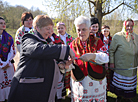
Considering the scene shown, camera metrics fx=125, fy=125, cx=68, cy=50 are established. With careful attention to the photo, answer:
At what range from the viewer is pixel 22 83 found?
1640 mm

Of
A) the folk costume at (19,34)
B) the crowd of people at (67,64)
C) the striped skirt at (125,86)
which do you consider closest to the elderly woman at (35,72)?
the crowd of people at (67,64)

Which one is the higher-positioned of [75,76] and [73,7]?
[73,7]

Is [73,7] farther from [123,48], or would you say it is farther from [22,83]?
[22,83]

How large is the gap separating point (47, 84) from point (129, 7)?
32.2 feet

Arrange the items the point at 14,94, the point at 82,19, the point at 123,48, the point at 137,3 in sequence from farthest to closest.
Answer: the point at 137,3
the point at 123,48
the point at 82,19
the point at 14,94

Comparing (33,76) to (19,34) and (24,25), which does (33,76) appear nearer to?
(19,34)

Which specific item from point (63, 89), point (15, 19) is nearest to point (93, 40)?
point (63, 89)

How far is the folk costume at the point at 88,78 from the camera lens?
2.14m

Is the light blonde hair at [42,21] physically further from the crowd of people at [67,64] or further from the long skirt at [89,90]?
the long skirt at [89,90]

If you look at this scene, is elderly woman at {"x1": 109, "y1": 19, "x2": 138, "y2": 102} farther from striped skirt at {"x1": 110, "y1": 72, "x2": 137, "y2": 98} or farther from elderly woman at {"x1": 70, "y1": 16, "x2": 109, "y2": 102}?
elderly woman at {"x1": 70, "y1": 16, "x2": 109, "y2": 102}

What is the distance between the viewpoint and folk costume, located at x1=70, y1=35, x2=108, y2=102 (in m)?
2.14

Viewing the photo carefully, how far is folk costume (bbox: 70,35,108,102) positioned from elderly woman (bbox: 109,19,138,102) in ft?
3.86

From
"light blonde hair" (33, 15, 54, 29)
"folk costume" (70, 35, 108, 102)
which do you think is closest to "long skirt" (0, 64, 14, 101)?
"folk costume" (70, 35, 108, 102)

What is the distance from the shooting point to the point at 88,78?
84.5 inches
